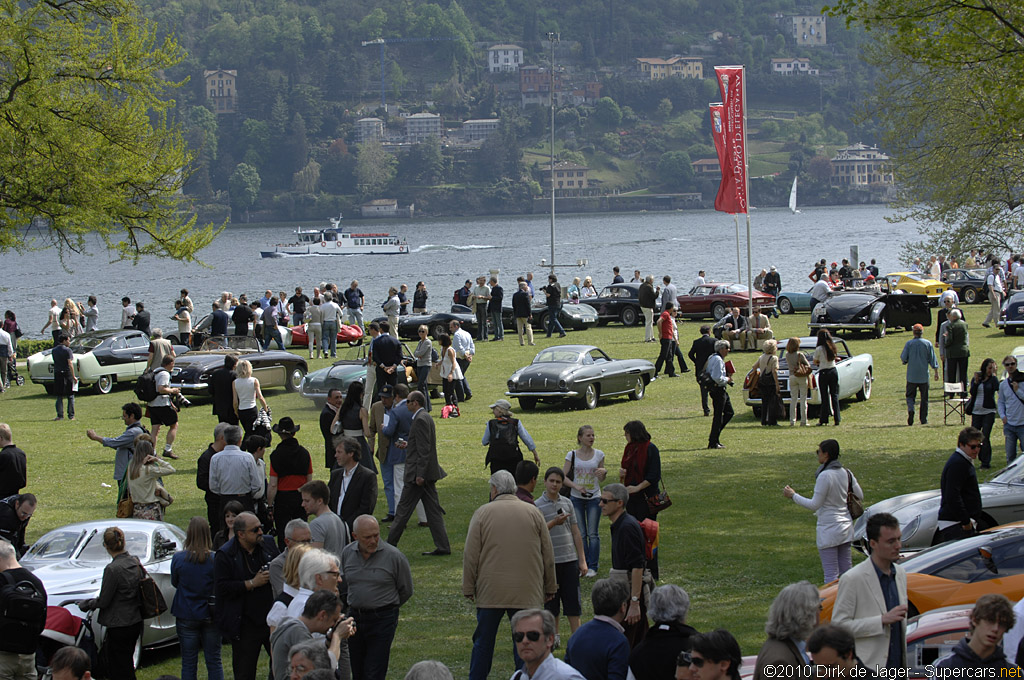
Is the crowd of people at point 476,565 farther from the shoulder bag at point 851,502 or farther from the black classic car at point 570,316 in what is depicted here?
the black classic car at point 570,316

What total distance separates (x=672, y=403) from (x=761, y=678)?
56.8 ft

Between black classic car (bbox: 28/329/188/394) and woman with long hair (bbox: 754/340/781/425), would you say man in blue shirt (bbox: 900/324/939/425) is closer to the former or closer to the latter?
woman with long hair (bbox: 754/340/781/425)

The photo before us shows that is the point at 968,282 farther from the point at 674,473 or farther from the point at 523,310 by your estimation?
the point at 674,473

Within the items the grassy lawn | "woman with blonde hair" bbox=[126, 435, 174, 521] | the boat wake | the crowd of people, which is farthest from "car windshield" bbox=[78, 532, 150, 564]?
the boat wake

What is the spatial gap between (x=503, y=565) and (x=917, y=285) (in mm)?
38182

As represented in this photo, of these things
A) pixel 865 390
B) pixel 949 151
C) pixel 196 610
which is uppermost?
pixel 949 151

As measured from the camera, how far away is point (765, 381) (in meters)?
20.4

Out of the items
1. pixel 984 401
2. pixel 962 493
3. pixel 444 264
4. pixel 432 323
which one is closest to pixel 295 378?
pixel 432 323

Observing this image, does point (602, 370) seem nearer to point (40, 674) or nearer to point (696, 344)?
point (696, 344)

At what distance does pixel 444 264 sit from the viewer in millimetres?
123062

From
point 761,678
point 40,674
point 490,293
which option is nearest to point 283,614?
point 40,674

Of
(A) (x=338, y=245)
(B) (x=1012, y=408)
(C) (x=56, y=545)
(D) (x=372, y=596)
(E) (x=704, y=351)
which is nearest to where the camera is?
(D) (x=372, y=596)

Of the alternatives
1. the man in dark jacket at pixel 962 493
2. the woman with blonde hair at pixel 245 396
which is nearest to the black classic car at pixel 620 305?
the woman with blonde hair at pixel 245 396

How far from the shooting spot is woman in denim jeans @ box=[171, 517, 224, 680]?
825 centimetres
